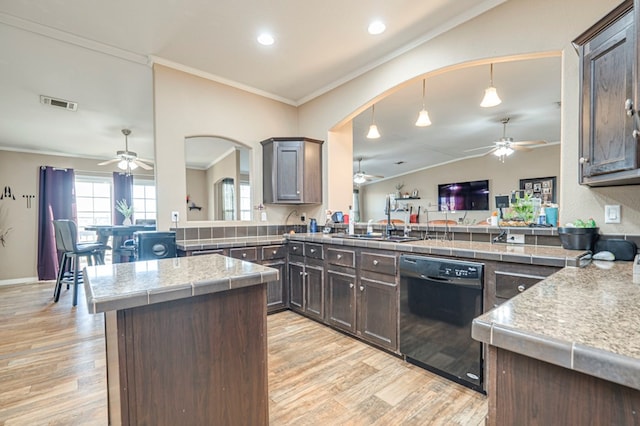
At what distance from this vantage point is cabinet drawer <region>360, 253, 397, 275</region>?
2389 mm

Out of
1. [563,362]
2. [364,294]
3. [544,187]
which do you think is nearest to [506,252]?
[364,294]

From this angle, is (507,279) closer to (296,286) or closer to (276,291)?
(296,286)

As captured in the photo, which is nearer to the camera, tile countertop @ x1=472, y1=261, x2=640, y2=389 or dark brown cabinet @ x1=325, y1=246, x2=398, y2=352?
tile countertop @ x1=472, y1=261, x2=640, y2=389

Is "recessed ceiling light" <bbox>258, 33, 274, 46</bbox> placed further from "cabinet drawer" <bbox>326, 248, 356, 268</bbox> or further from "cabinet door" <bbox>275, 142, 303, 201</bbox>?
"cabinet drawer" <bbox>326, 248, 356, 268</bbox>

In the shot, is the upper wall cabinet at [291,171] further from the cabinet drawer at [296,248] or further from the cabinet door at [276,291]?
the cabinet door at [276,291]

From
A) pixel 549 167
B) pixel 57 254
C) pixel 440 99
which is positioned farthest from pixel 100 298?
pixel 549 167

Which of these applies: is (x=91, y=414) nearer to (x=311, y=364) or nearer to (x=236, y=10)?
(x=311, y=364)

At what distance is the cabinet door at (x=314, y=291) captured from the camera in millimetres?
3086

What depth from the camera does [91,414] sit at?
5.84 ft

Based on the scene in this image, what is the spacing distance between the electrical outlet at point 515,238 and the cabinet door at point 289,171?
2.34 m

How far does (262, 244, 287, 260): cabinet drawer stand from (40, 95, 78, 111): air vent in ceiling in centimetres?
336

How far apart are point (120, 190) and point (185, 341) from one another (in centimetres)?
665

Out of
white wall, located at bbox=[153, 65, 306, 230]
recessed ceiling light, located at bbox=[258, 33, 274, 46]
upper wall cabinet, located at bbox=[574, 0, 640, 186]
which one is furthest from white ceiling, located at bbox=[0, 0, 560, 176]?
upper wall cabinet, located at bbox=[574, 0, 640, 186]

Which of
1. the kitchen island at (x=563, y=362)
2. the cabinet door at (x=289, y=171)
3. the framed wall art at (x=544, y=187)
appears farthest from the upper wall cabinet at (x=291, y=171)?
the framed wall art at (x=544, y=187)
